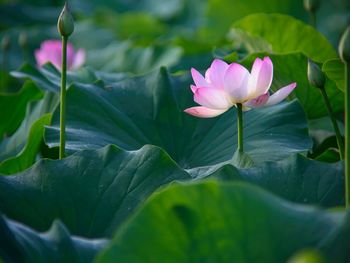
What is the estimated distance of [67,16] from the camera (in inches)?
61.7

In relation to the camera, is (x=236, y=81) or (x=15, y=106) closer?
(x=236, y=81)

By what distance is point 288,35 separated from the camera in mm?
2346

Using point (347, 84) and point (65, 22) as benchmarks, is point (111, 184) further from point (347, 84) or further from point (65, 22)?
point (347, 84)

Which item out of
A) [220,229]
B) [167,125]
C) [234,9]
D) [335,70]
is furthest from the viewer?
[234,9]

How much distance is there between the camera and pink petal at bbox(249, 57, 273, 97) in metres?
1.54

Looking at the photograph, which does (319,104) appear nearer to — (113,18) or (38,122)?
(38,122)

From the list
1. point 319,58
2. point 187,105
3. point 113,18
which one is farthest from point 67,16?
point 113,18

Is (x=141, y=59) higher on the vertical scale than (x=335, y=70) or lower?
lower

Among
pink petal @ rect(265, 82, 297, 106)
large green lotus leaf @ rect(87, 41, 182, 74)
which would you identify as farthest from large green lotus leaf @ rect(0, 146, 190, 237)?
large green lotus leaf @ rect(87, 41, 182, 74)

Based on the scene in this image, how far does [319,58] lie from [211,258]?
130 centimetres

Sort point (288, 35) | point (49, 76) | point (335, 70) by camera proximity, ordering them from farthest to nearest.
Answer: point (288, 35), point (49, 76), point (335, 70)

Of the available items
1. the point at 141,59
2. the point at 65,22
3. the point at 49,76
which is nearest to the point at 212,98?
the point at 65,22

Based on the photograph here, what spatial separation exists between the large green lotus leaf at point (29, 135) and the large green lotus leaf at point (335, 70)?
0.67 meters

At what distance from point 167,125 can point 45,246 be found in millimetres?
775
